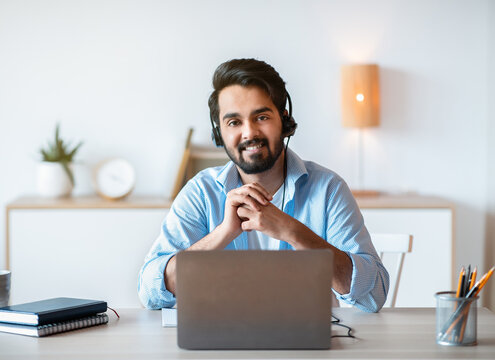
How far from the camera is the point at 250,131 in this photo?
2.03 m

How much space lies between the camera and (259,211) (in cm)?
174

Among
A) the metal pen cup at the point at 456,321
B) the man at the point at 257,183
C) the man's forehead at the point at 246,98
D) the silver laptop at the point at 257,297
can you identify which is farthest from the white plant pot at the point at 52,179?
the metal pen cup at the point at 456,321

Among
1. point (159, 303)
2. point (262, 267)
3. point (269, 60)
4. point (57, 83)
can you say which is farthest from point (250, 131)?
point (57, 83)

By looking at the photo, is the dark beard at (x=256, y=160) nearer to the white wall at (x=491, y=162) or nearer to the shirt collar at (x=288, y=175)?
the shirt collar at (x=288, y=175)

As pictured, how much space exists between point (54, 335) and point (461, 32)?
295 centimetres

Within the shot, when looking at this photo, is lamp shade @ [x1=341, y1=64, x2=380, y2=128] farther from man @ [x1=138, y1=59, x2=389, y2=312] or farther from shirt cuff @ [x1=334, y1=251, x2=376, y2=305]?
shirt cuff @ [x1=334, y1=251, x2=376, y2=305]

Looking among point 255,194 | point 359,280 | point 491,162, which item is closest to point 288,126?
point 255,194

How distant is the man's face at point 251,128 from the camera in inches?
80.2

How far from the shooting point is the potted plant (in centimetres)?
359

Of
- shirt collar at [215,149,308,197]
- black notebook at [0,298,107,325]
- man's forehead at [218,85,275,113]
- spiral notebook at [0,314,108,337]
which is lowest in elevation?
spiral notebook at [0,314,108,337]

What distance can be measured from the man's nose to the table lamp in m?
1.66

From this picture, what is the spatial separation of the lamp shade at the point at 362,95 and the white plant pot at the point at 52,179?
5.03ft

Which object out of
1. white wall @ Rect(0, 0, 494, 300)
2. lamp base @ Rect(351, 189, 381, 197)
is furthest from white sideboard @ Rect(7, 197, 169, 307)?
lamp base @ Rect(351, 189, 381, 197)

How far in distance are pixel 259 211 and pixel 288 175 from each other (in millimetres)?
362
